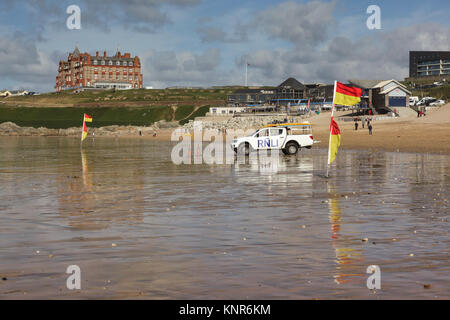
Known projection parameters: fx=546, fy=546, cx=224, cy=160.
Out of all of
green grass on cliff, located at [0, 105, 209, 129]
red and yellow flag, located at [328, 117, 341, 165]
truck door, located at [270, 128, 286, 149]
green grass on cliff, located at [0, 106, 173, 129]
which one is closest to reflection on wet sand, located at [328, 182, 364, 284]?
red and yellow flag, located at [328, 117, 341, 165]

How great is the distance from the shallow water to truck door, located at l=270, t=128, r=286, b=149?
16.1m

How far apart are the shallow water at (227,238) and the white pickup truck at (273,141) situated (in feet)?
51.7

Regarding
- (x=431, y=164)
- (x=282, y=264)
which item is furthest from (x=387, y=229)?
(x=431, y=164)

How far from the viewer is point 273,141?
36.0 meters

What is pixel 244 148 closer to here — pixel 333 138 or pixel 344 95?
pixel 333 138

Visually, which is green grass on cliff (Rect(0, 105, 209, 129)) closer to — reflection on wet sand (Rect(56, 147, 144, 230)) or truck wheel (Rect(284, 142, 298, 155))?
truck wheel (Rect(284, 142, 298, 155))

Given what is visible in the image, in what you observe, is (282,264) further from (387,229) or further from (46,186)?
(46,186)

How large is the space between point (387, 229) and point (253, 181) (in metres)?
9.52

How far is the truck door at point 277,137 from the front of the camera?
3594cm

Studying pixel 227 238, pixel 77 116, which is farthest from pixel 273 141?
pixel 77 116

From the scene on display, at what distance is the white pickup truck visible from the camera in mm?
35625

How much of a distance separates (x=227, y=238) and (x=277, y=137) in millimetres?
26400
